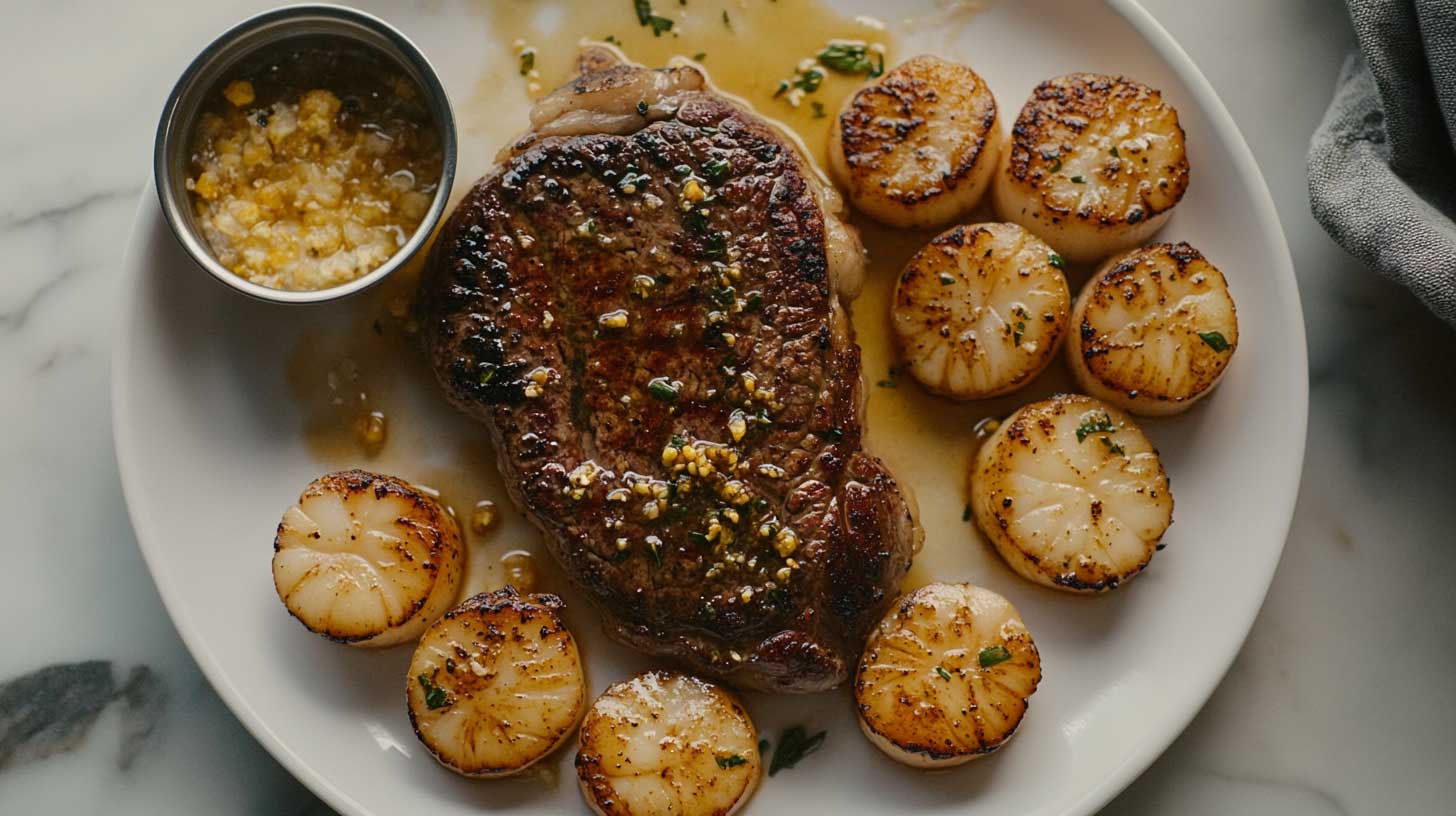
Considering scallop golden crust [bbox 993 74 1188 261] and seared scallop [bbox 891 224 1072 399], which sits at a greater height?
scallop golden crust [bbox 993 74 1188 261]

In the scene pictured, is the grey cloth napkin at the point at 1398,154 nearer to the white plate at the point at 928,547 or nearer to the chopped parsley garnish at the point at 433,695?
the white plate at the point at 928,547

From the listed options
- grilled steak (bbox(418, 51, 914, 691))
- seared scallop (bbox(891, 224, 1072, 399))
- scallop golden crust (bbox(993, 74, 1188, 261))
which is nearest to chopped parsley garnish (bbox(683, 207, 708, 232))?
grilled steak (bbox(418, 51, 914, 691))

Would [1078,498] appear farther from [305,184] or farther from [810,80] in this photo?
[305,184]

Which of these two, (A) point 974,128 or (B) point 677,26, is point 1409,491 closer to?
(A) point 974,128

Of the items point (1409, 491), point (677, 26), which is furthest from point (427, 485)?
point (1409, 491)

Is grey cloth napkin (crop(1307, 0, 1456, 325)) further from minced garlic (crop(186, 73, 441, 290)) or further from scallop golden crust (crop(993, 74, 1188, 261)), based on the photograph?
minced garlic (crop(186, 73, 441, 290))

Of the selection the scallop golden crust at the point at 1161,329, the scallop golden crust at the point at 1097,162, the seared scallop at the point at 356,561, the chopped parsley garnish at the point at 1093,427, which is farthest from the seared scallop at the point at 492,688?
the scallop golden crust at the point at 1097,162
